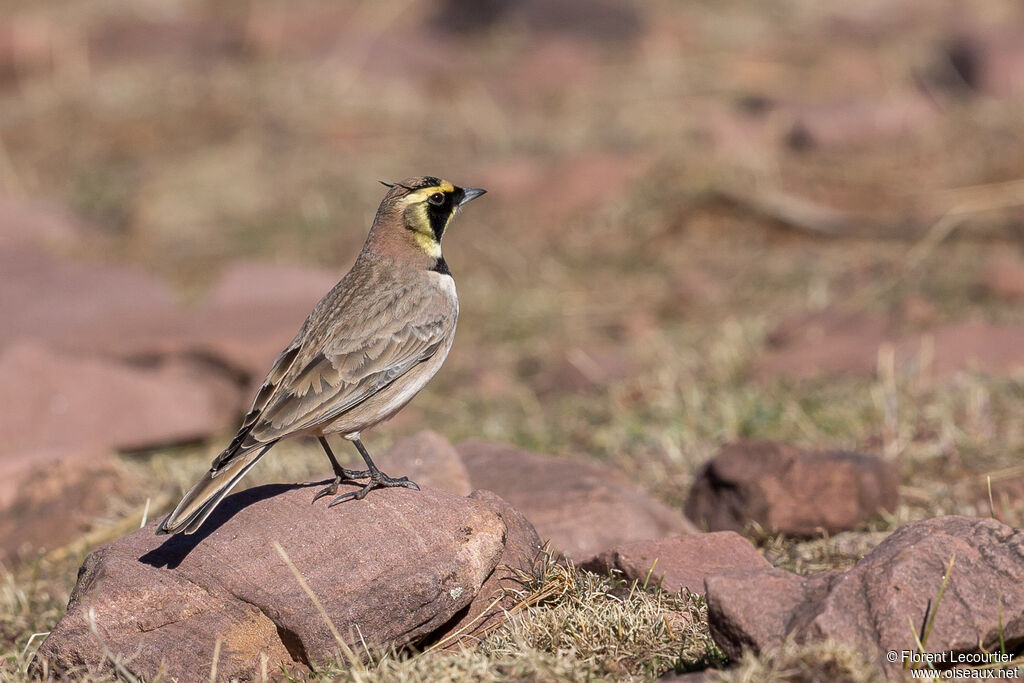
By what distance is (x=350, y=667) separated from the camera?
3.97 meters

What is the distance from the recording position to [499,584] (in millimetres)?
4348

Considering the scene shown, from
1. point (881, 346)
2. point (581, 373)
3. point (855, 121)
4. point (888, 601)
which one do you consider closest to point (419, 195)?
point (888, 601)

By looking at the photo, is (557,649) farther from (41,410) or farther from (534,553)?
(41,410)

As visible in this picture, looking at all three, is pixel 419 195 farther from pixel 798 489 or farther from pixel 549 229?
pixel 549 229

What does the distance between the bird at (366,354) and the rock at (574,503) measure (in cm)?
77

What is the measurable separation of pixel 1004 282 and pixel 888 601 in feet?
20.8

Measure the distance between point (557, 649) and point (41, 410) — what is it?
4994 millimetres

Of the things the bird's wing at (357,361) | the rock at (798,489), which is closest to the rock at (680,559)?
the rock at (798,489)

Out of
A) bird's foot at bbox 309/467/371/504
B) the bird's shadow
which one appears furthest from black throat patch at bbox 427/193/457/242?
the bird's shadow

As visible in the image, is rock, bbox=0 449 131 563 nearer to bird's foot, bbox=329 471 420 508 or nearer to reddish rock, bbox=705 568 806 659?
bird's foot, bbox=329 471 420 508

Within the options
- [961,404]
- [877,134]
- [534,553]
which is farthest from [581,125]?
[534,553]

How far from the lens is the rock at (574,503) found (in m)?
5.25

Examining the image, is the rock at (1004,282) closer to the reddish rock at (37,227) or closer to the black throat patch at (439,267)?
the black throat patch at (439,267)

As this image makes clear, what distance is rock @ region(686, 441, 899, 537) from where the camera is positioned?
5.55 meters
